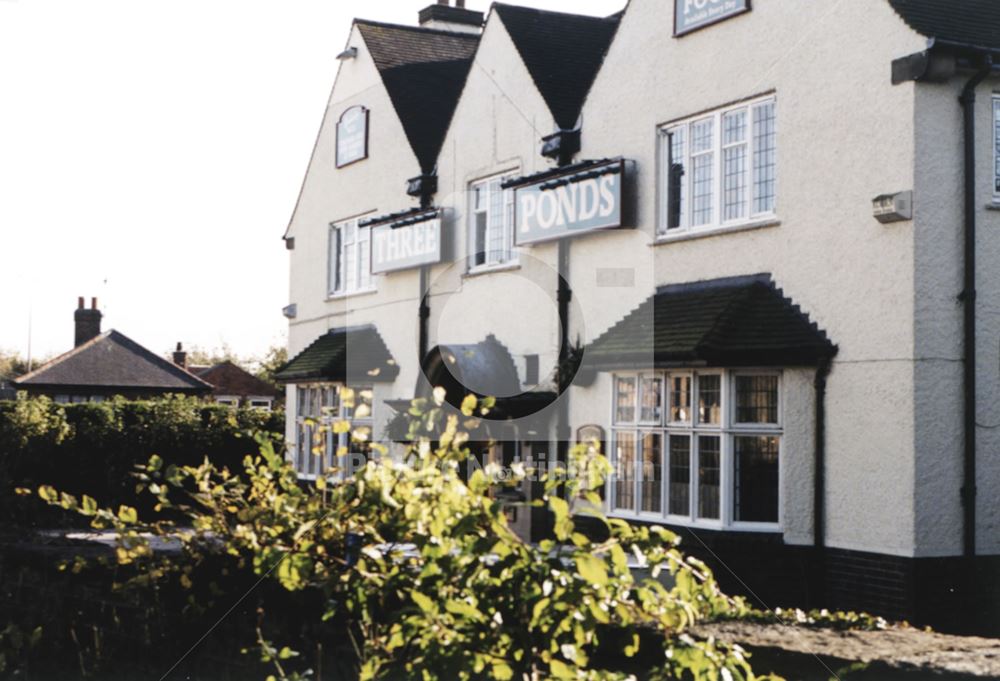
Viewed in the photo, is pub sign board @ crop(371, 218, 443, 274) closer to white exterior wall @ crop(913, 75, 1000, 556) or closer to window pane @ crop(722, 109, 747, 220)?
window pane @ crop(722, 109, 747, 220)

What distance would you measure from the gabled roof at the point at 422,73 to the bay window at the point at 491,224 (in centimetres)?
188

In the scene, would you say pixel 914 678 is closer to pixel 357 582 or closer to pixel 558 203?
pixel 357 582

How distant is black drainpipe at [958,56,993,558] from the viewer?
40.3 ft

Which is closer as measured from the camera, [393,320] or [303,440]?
[393,320]

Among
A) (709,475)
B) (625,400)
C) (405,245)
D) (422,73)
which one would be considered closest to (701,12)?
(625,400)

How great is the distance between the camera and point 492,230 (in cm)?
1903

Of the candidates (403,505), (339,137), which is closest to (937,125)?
(403,505)

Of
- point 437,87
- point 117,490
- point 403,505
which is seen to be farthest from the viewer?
point 117,490

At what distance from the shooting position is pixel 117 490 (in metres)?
24.9

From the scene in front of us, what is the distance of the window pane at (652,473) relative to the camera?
583 inches

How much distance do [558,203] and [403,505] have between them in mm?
12917

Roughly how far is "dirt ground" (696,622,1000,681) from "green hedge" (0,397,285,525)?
16896 millimetres

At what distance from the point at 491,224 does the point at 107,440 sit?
10986 millimetres

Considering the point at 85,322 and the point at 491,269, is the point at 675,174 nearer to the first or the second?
the point at 491,269
